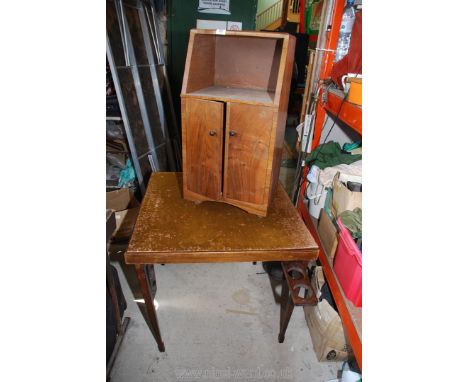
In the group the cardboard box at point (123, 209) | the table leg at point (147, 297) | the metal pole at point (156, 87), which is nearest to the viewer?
the table leg at point (147, 297)

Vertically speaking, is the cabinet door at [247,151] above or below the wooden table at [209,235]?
above

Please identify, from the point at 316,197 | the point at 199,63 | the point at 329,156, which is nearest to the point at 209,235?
the point at 199,63

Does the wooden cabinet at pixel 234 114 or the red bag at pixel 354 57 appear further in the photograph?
the red bag at pixel 354 57

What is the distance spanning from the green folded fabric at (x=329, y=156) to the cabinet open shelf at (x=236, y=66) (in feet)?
1.92

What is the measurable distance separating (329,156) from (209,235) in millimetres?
957

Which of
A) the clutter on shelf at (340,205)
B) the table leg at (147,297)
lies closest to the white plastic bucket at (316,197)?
the clutter on shelf at (340,205)

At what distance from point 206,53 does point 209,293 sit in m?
1.35

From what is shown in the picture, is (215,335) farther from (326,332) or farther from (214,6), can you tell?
(214,6)

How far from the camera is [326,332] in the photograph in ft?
4.53

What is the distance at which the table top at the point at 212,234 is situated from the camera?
1065 mm

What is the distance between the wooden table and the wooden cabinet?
0.23 feet

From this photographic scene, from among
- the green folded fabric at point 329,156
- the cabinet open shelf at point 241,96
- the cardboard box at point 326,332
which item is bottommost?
the cardboard box at point 326,332

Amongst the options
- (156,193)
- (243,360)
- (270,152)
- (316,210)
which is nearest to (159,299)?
(243,360)

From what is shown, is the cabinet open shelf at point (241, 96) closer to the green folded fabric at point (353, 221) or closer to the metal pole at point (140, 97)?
the green folded fabric at point (353, 221)
